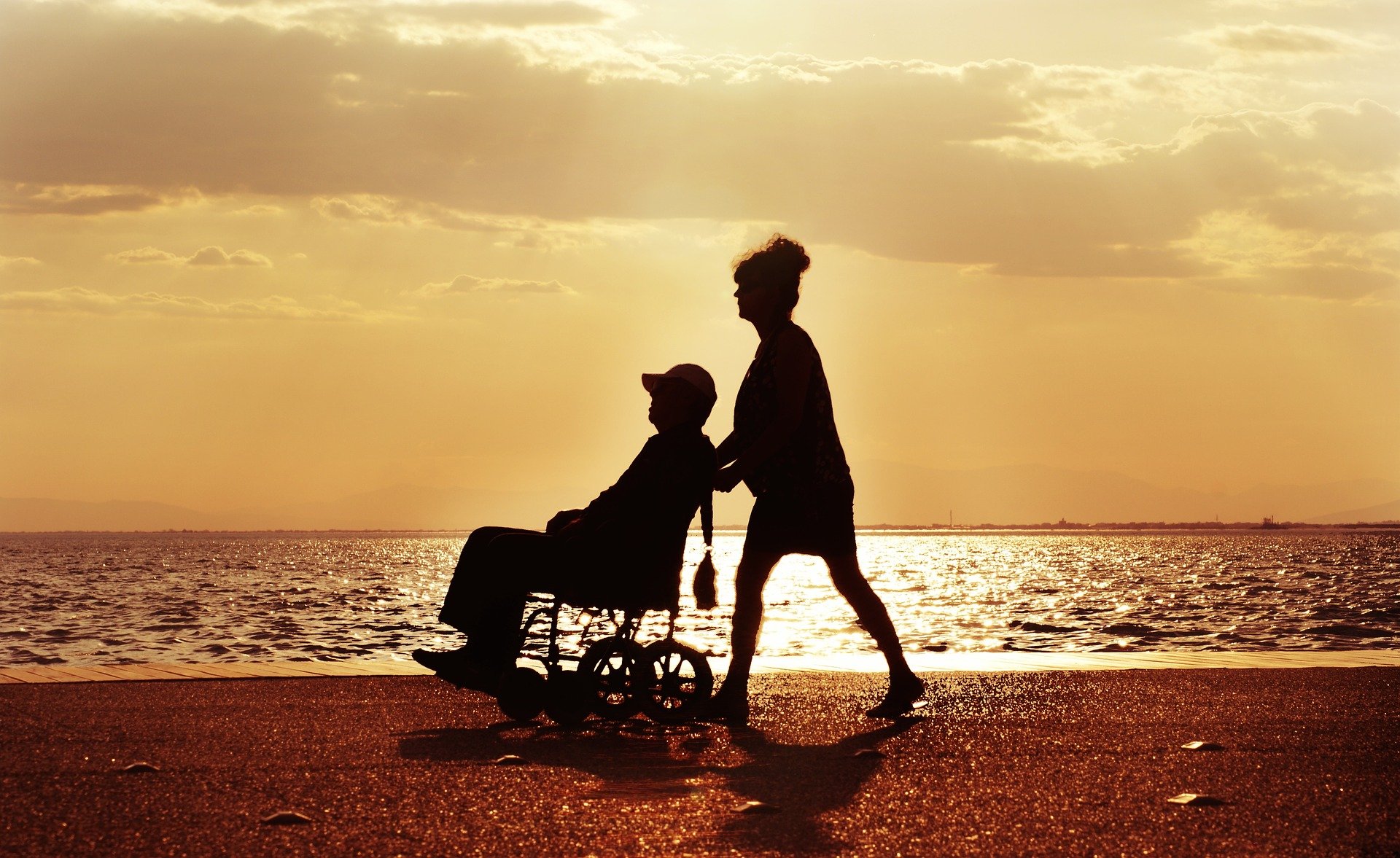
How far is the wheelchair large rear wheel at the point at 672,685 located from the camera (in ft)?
23.2

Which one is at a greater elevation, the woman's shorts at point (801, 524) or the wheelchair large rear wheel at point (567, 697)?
the woman's shorts at point (801, 524)

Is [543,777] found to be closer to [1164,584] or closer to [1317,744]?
[1317,744]

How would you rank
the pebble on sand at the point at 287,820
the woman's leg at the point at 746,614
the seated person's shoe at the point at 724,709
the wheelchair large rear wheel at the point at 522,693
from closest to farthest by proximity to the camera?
the pebble on sand at the point at 287,820 < the wheelchair large rear wheel at the point at 522,693 < the seated person's shoe at the point at 724,709 < the woman's leg at the point at 746,614

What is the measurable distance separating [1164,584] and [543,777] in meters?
43.1

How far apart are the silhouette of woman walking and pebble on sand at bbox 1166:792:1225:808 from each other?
8.13 ft

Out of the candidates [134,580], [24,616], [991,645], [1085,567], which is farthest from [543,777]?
[1085,567]

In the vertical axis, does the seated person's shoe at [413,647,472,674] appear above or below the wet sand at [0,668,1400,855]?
above

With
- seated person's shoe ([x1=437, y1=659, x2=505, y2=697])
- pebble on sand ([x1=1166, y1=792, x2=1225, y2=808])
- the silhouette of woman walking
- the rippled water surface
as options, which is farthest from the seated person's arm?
the rippled water surface

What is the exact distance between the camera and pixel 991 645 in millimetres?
17828

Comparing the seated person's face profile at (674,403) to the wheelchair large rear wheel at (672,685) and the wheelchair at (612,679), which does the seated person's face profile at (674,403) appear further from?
the wheelchair large rear wheel at (672,685)

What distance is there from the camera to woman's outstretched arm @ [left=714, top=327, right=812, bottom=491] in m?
7.27

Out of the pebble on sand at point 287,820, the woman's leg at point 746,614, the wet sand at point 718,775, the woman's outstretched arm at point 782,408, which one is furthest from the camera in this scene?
the woman's outstretched arm at point 782,408

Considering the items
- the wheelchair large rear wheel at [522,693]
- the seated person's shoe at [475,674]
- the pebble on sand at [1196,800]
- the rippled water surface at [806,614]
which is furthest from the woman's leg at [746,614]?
the rippled water surface at [806,614]

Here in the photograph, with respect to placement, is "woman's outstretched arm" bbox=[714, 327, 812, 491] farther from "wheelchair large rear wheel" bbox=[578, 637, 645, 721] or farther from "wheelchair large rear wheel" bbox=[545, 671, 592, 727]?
"wheelchair large rear wheel" bbox=[545, 671, 592, 727]
